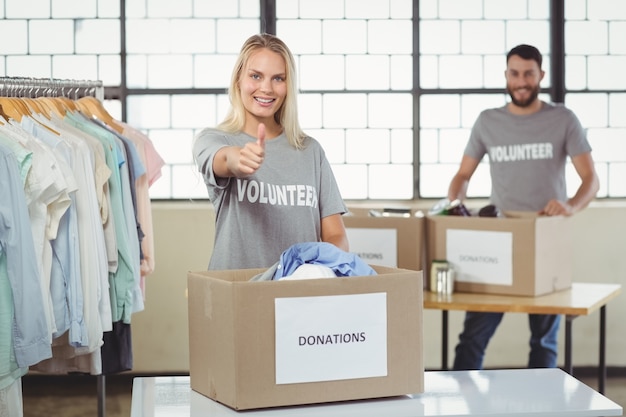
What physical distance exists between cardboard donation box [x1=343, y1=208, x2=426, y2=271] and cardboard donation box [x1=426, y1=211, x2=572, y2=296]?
0.06 metres

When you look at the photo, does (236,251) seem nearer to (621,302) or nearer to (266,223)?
(266,223)

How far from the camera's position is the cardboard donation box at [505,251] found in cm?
368

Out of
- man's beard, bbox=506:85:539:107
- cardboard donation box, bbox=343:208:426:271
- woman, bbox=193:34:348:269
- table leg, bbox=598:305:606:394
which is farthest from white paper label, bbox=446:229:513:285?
woman, bbox=193:34:348:269

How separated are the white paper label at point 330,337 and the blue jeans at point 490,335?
93.1 inches

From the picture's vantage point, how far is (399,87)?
575 cm

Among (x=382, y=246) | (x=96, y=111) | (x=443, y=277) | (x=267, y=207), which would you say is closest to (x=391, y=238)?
(x=382, y=246)

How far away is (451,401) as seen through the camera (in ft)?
6.49

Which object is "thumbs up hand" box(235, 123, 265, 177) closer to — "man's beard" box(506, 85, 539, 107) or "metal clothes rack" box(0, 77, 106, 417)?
"metal clothes rack" box(0, 77, 106, 417)

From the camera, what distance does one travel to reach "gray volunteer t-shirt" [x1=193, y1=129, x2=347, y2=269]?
2584 millimetres

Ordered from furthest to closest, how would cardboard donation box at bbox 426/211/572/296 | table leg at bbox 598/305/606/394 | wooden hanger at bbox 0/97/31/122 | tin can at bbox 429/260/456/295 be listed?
table leg at bbox 598/305/606/394
tin can at bbox 429/260/456/295
cardboard donation box at bbox 426/211/572/296
wooden hanger at bbox 0/97/31/122

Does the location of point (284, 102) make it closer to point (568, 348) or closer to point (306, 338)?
point (306, 338)

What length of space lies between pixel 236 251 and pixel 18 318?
24.6 inches

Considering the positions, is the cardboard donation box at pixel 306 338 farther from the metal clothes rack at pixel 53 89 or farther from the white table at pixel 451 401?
the metal clothes rack at pixel 53 89

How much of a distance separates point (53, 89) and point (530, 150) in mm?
2033
